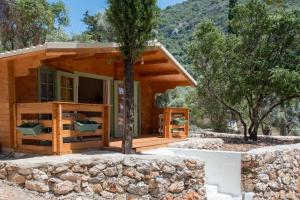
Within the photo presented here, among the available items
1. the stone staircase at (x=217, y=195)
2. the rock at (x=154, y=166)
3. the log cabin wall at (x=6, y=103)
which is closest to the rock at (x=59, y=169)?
the rock at (x=154, y=166)

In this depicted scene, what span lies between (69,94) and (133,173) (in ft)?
13.8

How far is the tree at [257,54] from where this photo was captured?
12391 millimetres

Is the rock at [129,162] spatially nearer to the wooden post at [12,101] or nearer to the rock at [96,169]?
the rock at [96,169]

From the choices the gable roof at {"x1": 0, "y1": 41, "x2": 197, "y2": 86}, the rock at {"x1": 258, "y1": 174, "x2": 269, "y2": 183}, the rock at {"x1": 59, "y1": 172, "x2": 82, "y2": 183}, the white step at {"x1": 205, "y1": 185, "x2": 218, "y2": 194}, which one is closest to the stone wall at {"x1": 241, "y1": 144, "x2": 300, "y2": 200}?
the rock at {"x1": 258, "y1": 174, "x2": 269, "y2": 183}

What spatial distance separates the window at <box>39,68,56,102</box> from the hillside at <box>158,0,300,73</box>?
1325 inches

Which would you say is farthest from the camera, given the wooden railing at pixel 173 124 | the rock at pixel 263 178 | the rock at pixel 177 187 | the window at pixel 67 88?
the wooden railing at pixel 173 124

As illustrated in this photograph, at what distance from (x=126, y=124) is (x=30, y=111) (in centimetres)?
236

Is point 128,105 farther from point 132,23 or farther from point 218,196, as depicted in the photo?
point 218,196

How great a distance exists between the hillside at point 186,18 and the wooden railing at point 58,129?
3432 centimetres

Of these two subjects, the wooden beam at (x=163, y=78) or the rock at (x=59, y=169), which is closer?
the rock at (x=59, y=169)

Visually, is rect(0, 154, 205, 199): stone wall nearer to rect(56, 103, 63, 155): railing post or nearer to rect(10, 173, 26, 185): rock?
rect(10, 173, 26, 185): rock

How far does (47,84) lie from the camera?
9.15m

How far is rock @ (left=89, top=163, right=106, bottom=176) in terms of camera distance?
21.1 feet

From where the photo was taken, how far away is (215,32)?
13.8m
